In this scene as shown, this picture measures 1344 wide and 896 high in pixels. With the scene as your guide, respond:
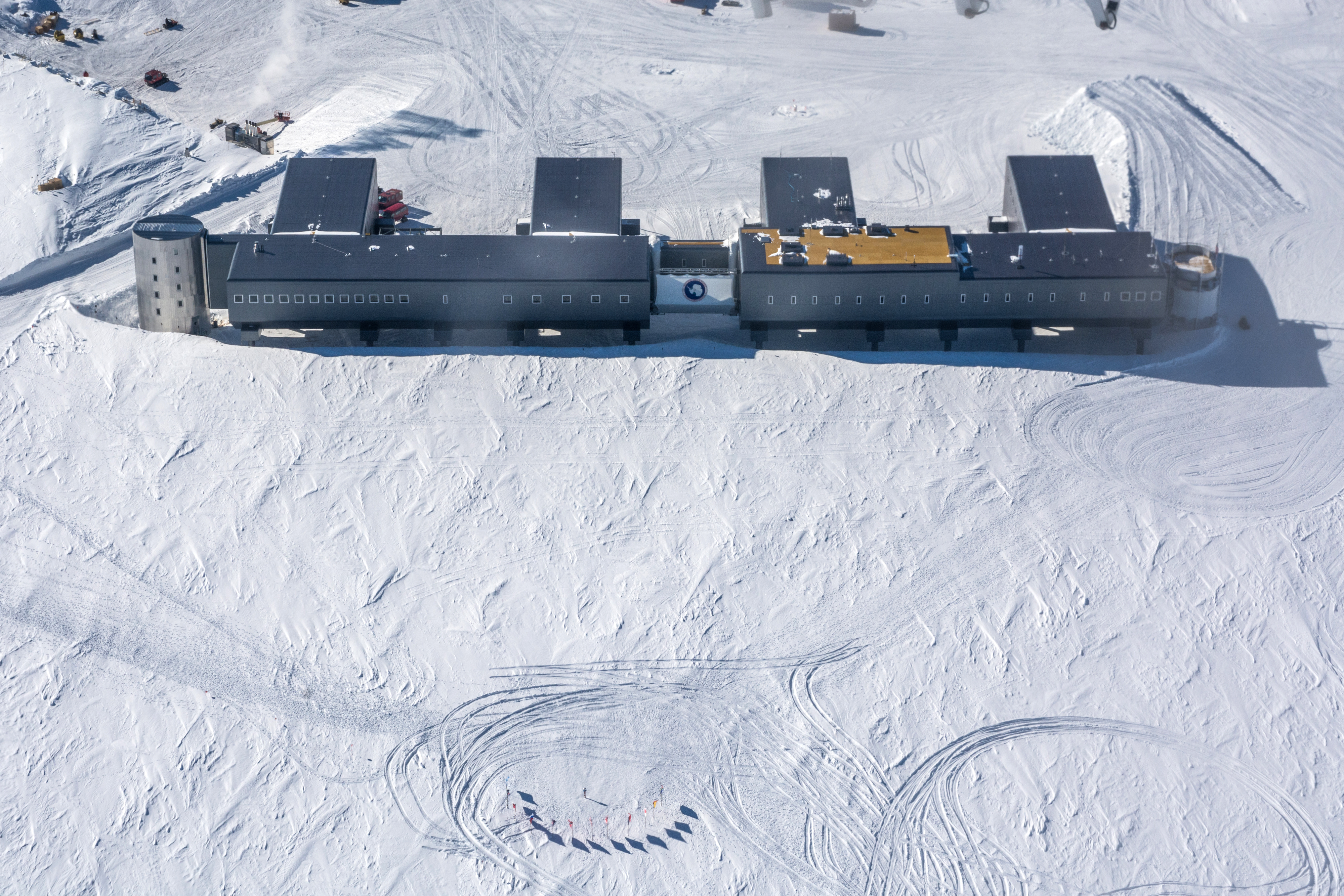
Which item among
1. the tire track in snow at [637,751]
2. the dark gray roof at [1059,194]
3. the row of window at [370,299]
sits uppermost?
the dark gray roof at [1059,194]

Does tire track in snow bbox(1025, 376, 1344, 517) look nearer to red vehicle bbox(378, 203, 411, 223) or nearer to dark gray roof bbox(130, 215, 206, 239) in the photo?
red vehicle bbox(378, 203, 411, 223)

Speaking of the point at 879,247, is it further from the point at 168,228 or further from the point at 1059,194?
the point at 168,228

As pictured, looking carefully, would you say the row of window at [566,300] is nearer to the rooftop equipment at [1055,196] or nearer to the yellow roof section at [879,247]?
the yellow roof section at [879,247]

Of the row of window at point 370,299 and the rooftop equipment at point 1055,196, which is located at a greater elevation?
the rooftop equipment at point 1055,196

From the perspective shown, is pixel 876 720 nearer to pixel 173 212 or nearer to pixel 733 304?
pixel 733 304

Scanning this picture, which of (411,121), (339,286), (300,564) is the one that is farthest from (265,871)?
(411,121)

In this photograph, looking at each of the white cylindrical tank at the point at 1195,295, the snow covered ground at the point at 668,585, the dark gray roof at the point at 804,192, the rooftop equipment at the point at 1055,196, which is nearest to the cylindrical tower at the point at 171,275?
the snow covered ground at the point at 668,585

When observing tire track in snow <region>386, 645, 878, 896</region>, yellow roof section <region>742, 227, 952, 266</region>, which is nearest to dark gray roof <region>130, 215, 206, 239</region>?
yellow roof section <region>742, 227, 952, 266</region>
